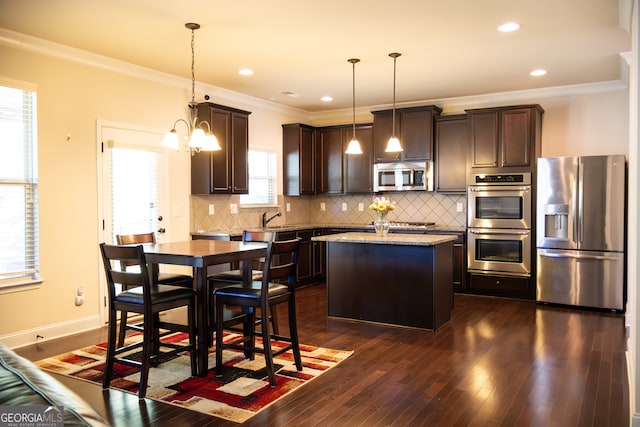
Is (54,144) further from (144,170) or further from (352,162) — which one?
(352,162)

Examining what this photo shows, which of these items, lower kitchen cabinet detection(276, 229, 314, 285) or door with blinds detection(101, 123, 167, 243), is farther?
lower kitchen cabinet detection(276, 229, 314, 285)

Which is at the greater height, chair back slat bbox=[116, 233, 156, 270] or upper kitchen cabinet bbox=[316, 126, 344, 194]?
upper kitchen cabinet bbox=[316, 126, 344, 194]

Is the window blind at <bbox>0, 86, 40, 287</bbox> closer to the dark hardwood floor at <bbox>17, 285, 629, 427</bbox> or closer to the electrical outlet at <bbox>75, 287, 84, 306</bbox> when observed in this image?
the electrical outlet at <bbox>75, 287, 84, 306</bbox>

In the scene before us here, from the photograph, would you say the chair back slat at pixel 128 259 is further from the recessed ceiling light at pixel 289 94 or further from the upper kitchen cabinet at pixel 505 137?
the upper kitchen cabinet at pixel 505 137

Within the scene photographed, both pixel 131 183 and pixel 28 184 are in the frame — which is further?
pixel 131 183

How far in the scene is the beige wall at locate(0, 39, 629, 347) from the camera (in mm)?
4477

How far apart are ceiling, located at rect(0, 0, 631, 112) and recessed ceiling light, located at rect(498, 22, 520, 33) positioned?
61 millimetres

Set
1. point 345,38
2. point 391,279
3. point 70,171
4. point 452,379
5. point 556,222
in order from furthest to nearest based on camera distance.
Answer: point 556,222
point 391,279
point 70,171
point 345,38
point 452,379

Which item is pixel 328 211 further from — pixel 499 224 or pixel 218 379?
pixel 218 379

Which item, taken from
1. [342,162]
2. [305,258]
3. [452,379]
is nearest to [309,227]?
[305,258]

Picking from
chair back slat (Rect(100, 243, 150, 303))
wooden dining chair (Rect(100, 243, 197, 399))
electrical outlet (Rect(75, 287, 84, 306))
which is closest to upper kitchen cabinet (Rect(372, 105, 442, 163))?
electrical outlet (Rect(75, 287, 84, 306))

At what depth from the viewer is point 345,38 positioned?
15.0 feet

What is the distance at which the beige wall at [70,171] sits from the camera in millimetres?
4477

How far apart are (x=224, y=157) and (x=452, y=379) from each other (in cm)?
383
